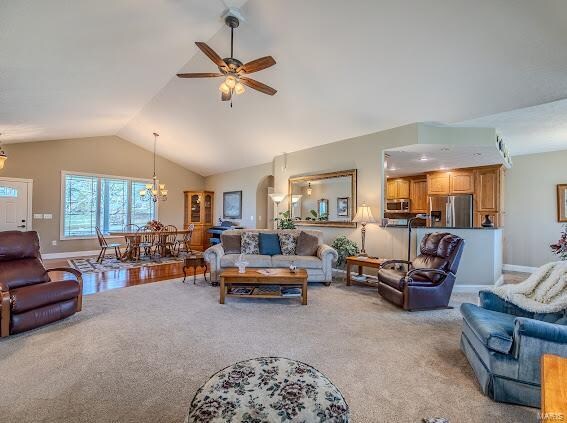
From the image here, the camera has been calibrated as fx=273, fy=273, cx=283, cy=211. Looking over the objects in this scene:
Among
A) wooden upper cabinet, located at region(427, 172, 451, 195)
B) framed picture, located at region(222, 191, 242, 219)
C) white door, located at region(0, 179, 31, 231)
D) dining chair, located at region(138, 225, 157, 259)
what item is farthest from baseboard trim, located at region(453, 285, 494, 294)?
white door, located at region(0, 179, 31, 231)

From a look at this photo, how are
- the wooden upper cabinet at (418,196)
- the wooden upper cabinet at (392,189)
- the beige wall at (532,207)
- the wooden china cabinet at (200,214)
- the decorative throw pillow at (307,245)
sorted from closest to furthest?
the decorative throw pillow at (307,245) → the beige wall at (532,207) → the wooden upper cabinet at (418,196) → the wooden upper cabinet at (392,189) → the wooden china cabinet at (200,214)

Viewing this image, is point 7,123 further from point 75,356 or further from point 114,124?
point 75,356

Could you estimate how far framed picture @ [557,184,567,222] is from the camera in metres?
5.77

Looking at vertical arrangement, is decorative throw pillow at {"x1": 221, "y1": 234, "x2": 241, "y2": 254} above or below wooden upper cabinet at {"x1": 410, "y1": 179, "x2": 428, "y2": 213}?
below

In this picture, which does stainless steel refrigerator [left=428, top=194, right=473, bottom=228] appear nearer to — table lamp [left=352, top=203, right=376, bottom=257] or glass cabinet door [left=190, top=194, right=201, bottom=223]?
table lamp [left=352, top=203, right=376, bottom=257]

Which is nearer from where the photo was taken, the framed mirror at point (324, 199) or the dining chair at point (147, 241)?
the framed mirror at point (324, 199)

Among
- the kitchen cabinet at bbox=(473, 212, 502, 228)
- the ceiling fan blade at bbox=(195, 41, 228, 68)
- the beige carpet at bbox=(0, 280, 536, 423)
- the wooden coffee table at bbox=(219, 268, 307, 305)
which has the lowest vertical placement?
the beige carpet at bbox=(0, 280, 536, 423)

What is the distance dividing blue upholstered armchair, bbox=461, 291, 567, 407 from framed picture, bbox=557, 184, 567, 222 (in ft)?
17.6

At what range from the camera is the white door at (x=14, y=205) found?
6527mm

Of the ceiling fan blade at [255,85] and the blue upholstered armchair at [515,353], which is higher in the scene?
the ceiling fan blade at [255,85]

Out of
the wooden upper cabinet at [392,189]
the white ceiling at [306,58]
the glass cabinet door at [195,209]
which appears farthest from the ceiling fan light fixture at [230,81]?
the glass cabinet door at [195,209]

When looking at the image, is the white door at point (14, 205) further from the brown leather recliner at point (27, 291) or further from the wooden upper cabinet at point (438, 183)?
the wooden upper cabinet at point (438, 183)

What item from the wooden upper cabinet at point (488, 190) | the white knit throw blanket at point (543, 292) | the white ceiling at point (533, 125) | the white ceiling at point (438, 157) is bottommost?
the white knit throw blanket at point (543, 292)

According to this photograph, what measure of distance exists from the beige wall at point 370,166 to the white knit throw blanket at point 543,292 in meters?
2.47
